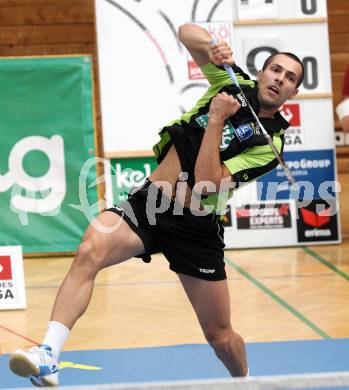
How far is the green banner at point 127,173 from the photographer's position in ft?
30.2

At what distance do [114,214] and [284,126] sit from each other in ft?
3.22

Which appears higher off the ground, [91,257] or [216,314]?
[91,257]

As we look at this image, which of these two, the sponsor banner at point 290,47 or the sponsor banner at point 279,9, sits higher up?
the sponsor banner at point 279,9

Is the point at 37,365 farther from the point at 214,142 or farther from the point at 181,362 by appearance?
the point at 181,362

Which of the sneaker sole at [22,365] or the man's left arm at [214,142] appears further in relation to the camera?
the man's left arm at [214,142]

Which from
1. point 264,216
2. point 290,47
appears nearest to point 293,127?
point 290,47

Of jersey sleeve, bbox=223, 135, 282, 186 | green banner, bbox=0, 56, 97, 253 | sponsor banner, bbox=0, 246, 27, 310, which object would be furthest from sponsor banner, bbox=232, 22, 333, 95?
jersey sleeve, bbox=223, 135, 282, 186

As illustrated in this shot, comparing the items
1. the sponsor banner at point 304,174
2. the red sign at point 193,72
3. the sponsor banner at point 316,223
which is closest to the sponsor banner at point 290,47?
the red sign at point 193,72

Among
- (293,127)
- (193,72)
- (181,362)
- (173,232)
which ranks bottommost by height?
(181,362)

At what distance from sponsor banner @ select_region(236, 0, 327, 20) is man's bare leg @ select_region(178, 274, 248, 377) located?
5.19m

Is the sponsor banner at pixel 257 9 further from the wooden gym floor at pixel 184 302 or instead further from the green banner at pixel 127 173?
the wooden gym floor at pixel 184 302

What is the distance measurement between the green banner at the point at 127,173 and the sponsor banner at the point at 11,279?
1990mm

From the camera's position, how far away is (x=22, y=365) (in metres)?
3.85

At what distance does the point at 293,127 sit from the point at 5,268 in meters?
3.49
